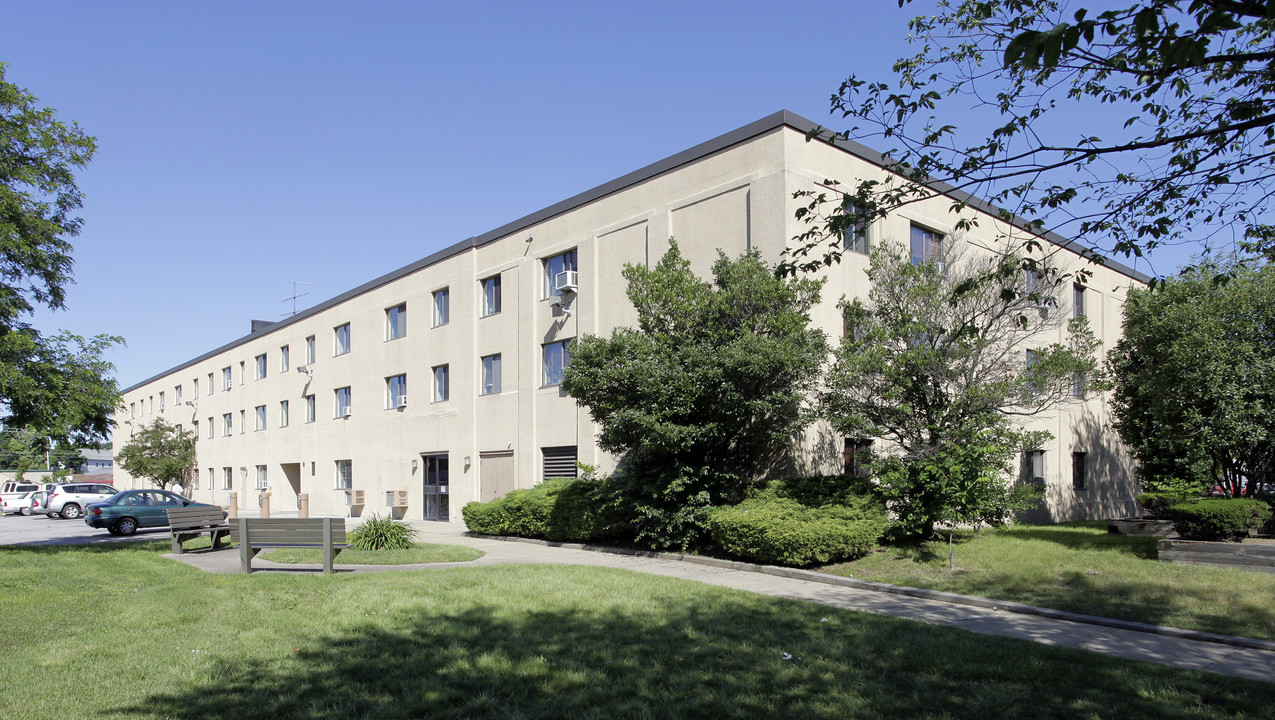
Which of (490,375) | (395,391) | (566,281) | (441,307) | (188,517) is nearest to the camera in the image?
(188,517)

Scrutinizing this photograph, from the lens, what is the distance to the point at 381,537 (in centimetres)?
1578

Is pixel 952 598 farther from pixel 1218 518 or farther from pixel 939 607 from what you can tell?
pixel 1218 518

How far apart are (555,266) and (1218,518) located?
15.9 m

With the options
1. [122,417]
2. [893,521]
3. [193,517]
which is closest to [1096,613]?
[893,521]

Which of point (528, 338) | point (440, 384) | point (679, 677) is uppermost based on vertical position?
point (528, 338)

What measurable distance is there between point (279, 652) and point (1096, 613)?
8476 millimetres

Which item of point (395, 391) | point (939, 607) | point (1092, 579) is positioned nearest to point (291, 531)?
point (939, 607)

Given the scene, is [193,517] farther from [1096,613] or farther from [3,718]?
[1096,613]

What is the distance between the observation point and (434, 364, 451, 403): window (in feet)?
88.4

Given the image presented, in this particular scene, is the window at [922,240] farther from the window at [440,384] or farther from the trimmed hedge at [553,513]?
the window at [440,384]

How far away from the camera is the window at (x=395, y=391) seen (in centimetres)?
2915

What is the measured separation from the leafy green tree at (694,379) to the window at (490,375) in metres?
9.59

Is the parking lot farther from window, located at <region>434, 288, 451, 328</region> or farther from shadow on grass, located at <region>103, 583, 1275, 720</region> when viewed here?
shadow on grass, located at <region>103, 583, 1275, 720</region>

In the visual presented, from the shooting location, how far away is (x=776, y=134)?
1634 cm
